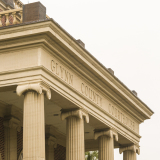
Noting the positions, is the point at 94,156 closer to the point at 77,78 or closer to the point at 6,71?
the point at 77,78

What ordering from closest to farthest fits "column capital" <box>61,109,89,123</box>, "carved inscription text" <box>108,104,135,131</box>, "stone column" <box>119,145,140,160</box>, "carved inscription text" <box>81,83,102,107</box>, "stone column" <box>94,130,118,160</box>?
"column capital" <box>61,109,89,123</box> < "carved inscription text" <box>81,83,102,107</box> < "stone column" <box>94,130,118,160</box> < "carved inscription text" <box>108,104,135,131</box> < "stone column" <box>119,145,140,160</box>

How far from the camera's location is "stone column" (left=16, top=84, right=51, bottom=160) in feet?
109

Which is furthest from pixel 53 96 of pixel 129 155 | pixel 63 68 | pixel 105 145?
pixel 129 155

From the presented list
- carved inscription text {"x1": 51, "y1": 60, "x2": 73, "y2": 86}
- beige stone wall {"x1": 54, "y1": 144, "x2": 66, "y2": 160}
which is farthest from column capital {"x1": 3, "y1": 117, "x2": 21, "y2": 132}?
beige stone wall {"x1": 54, "y1": 144, "x2": 66, "y2": 160}

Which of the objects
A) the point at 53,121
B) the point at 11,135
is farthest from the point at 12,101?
the point at 53,121

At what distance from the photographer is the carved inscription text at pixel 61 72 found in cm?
3603

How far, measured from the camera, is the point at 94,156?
74.1 metres

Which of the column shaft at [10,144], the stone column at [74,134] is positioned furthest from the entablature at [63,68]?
the column shaft at [10,144]

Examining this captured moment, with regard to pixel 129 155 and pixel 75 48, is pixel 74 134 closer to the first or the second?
pixel 75 48

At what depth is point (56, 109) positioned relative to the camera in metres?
42.1

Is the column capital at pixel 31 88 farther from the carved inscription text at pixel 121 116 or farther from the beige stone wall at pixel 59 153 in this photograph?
the beige stone wall at pixel 59 153

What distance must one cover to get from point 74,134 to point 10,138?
4.57 m

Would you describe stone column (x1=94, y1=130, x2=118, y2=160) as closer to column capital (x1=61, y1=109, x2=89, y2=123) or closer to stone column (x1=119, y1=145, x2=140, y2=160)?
stone column (x1=119, y1=145, x2=140, y2=160)

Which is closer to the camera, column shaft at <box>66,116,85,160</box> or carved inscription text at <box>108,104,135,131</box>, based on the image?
column shaft at <box>66,116,85,160</box>
